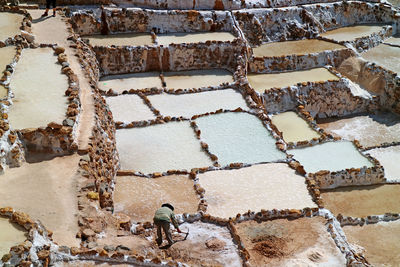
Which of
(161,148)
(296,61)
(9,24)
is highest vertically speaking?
(9,24)

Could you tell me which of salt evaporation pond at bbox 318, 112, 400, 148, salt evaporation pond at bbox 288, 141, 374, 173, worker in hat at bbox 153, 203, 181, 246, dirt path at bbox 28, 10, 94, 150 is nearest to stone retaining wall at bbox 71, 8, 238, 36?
dirt path at bbox 28, 10, 94, 150

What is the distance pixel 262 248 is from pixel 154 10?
42.3 ft

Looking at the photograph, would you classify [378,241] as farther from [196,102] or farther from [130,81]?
[130,81]

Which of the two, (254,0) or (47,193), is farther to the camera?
(254,0)

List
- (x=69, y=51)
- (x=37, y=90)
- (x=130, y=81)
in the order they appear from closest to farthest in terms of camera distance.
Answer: (x=37, y=90) → (x=69, y=51) → (x=130, y=81)

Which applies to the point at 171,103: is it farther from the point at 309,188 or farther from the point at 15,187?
the point at 15,187

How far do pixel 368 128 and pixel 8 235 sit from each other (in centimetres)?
1396

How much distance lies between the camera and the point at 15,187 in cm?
966

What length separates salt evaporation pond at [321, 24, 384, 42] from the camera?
22.2 metres

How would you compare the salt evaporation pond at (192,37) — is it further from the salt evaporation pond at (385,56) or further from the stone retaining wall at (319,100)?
the salt evaporation pond at (385,56)

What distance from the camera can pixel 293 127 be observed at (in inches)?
666

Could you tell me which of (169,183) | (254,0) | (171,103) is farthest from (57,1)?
(169,183)

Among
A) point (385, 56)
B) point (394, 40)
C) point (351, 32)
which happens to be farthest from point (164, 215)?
point (394, 40)

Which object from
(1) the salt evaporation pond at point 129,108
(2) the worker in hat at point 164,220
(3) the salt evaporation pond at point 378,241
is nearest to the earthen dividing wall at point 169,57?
(1) the salt evaporation pond at point 129,108
